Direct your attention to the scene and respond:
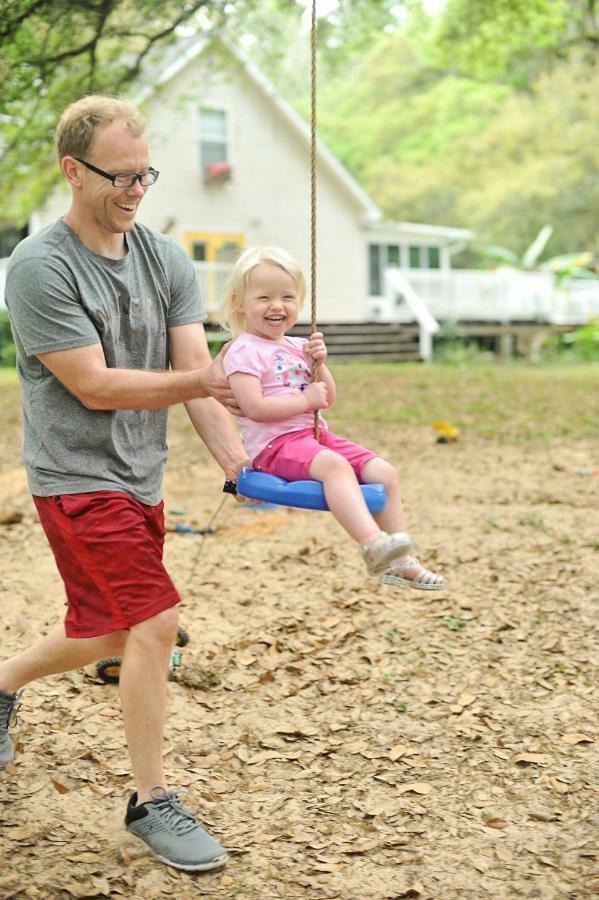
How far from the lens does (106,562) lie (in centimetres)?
Result: 292

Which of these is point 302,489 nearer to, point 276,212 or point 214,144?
point 214,144

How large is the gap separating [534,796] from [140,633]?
162cm

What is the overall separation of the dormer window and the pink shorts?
62.6 feet

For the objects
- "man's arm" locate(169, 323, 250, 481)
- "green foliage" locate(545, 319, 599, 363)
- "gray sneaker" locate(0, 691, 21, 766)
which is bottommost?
"green foliage" locate(545, 319, 599, 363)

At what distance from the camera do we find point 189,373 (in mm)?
3000

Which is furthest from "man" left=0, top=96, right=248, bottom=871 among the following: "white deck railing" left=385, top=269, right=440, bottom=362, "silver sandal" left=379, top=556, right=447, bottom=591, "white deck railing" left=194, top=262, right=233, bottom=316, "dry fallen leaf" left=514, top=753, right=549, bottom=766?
"white deck railing" left=385, top=269, right=440, bottom=362

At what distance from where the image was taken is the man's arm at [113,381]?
9.44 feet

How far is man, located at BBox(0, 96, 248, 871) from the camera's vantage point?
9.46 feet

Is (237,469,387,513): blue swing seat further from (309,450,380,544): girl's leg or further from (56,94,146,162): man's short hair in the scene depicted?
(56,94,146,162): man's short hair

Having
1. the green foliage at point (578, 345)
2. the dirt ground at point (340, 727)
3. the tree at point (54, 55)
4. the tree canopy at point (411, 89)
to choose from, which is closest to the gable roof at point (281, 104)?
the tree canopy at point (411, 89)

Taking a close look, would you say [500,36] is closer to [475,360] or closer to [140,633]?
[475,360]

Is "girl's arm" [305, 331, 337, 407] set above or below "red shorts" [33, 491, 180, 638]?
above

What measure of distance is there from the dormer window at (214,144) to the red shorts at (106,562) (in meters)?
19.6

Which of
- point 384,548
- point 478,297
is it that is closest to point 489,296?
point 478,297
